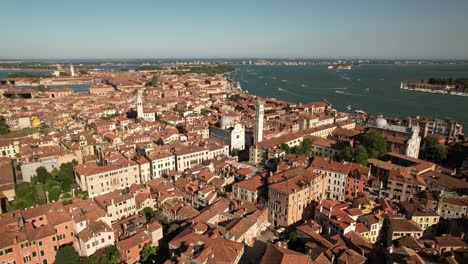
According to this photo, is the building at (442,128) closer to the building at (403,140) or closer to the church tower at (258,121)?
the building at (403,140)

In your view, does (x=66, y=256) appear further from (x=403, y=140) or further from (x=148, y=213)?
(x=403, y=140)

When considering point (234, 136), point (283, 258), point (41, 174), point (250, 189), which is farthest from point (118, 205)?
point (234, 136)

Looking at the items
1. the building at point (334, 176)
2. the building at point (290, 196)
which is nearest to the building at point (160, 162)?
the building at point (290, 196)

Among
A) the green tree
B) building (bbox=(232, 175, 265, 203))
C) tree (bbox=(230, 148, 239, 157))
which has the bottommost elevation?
the green tree

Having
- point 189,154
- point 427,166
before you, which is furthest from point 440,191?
point 189,154

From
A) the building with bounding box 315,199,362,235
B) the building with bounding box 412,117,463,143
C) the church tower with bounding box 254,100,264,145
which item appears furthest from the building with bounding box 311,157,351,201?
the building with bounding box 412,117,463,143

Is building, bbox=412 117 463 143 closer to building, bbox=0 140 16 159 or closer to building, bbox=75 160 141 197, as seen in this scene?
building, bbox=75 160 141 197
